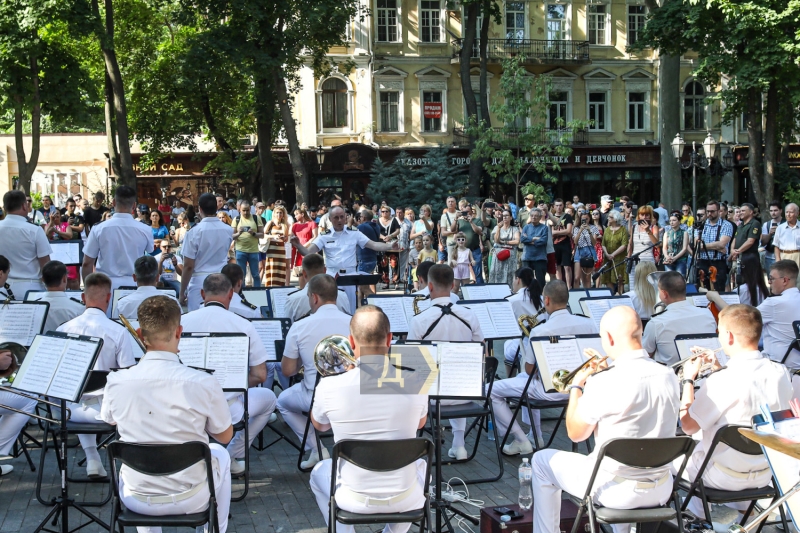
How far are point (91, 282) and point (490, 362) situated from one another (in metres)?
3.03

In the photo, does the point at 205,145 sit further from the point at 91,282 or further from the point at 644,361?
the point at 644,361

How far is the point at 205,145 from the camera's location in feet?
127

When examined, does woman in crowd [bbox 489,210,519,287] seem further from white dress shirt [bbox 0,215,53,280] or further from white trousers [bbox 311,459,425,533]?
white trousers [bbox 311,459,425,533]

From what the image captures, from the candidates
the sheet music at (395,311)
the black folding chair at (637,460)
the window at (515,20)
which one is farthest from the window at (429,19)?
the black folding chair at (637,460)

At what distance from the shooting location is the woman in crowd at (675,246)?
15438mm

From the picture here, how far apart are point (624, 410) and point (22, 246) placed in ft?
22.8

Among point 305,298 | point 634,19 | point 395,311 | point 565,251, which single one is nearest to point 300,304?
point 305,298

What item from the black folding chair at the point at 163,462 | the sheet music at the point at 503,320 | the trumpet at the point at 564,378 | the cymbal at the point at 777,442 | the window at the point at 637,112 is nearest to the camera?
the cymbal at the point at 777,442

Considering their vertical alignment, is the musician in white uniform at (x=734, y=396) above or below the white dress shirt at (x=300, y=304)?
below

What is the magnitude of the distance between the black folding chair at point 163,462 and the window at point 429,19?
3447 cm

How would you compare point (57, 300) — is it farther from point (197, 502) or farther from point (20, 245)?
point (197, 502)

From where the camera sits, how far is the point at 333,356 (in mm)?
5098

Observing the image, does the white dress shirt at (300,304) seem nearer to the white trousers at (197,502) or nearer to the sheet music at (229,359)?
the sheet music at (229,359)

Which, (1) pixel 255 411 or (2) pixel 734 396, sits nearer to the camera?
(2) pixel 734 396
